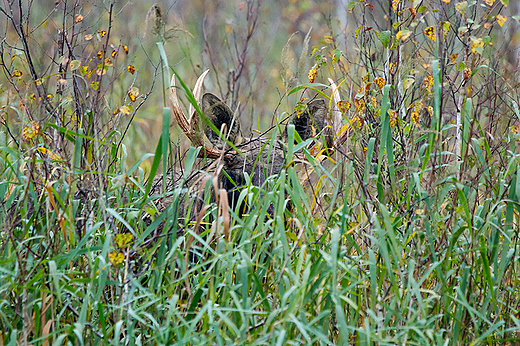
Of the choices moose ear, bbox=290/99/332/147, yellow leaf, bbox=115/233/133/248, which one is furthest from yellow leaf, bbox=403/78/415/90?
yellow leaf, bbox=115/233/133/248

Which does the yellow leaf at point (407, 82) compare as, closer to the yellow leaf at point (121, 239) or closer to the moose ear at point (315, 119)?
the moose ear at point (315, 119)

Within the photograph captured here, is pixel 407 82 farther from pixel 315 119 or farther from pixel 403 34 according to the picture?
pixel 315 119

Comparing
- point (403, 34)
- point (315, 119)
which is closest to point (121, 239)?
point (403, 34)

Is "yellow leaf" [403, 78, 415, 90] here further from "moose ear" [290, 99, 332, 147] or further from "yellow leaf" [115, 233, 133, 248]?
"yellow leaf" [115, 233, 133, 248]

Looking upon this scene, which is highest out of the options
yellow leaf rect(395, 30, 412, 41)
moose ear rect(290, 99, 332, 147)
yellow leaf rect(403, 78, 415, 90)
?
yellow leaf rect(395, 30, 412, 41)

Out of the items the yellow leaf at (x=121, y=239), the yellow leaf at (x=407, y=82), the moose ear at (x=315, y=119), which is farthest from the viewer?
the moose ear at (x=315, y=119)

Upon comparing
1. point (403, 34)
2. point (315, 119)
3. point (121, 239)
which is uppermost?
point (403, 34)

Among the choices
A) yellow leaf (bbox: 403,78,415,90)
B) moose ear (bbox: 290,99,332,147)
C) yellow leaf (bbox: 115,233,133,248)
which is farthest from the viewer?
moose ear (bbox: 290,99,332,147)

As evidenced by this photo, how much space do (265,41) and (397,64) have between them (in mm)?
8681

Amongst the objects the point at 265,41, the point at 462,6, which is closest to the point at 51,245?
the point at 462,6

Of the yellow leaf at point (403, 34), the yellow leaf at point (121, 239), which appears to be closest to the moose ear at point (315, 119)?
the yellow leaf at point (403, 34)

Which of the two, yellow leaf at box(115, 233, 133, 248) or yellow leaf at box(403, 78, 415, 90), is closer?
yellow leaf at box(115, 233, 133, 248)

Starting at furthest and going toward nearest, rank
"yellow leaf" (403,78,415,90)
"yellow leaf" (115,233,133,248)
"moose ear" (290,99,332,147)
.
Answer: "moose ear" (290,99,332,147) < "yellow leaf" (403,78,415,90) < "yellow leaf" (115,233,133,248)

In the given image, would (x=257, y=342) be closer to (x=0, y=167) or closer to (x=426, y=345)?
(x=426, y=345)
